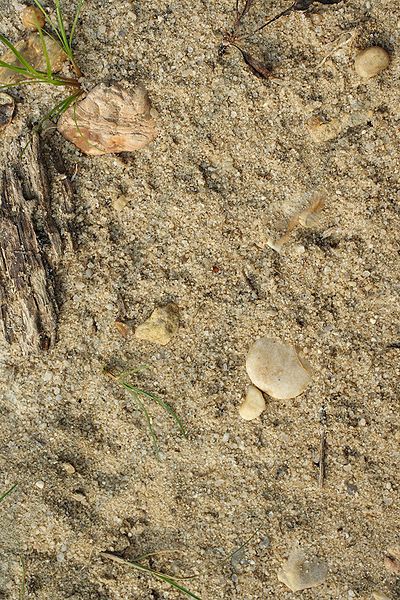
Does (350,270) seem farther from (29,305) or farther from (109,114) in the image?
(29,305)

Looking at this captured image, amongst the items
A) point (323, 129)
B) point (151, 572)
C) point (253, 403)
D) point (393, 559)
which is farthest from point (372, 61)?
point (151, 572)

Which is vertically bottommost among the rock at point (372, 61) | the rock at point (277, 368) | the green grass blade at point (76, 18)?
the rock at point (277, 368)

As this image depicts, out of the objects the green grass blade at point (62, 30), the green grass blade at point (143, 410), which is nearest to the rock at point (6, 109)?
the green grass blade at point (62, 30)

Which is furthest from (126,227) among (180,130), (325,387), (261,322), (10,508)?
(10,508)

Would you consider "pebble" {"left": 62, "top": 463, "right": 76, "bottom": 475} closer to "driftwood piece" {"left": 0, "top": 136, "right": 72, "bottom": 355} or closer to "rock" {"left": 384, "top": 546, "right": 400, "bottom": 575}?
"driftwood piece" {"left": 0, "top": 136, "right": 72, "bottom": 355}

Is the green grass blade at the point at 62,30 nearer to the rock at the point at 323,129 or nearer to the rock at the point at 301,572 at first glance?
the rock at the point at 323,129
